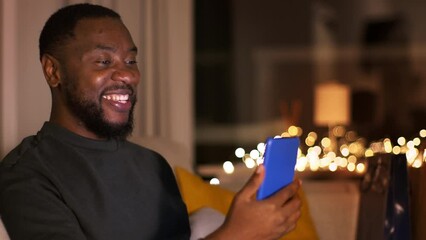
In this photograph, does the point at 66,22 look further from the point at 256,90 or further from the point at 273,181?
the point at 256,90

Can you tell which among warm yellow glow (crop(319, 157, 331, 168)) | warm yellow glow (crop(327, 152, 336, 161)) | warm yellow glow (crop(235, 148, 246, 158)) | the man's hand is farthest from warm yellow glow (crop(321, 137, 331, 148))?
the man's hand

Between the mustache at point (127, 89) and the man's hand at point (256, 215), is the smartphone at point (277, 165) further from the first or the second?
the mustache at point (127, 89)

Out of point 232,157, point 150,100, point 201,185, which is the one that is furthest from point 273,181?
point 232,157

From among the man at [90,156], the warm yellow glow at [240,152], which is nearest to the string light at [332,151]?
the warm yellow glow at [240,152]

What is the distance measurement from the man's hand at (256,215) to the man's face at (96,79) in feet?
1.21

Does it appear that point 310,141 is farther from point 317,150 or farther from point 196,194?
point 196,194

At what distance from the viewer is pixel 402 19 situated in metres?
7.04

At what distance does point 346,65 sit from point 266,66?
2.42 feet

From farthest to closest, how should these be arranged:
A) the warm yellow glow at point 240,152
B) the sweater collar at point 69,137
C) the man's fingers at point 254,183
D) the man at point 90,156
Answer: the warm yellow glow at point 240,152
the sweater collar at point 69,137
the man at point 90,156
the man's fingers at point 254,183

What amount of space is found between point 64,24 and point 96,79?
12 cm

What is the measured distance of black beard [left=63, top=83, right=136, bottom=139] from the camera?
1479 millimetres

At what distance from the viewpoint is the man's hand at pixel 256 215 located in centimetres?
120

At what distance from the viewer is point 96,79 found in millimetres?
1477

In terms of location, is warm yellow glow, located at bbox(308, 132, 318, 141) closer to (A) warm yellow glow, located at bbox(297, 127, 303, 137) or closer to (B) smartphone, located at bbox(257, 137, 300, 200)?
(A) warm yellow glow, located at bbox(297, 127, 303, 137)
